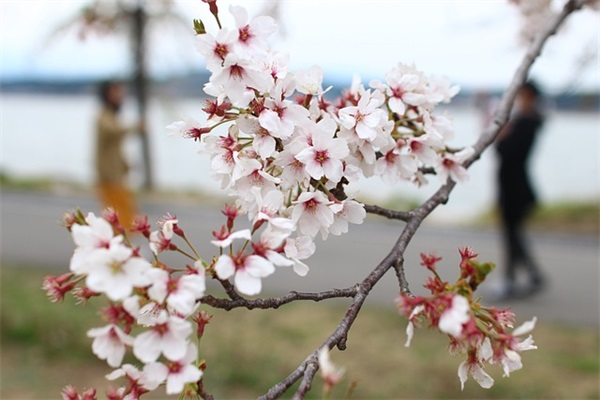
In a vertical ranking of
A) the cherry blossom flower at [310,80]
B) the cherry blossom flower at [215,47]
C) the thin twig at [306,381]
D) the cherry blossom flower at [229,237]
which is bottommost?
the thin twig at [306,381]

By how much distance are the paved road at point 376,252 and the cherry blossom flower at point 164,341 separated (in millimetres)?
4322

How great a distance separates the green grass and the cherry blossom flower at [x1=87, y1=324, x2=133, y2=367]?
3.13 metres

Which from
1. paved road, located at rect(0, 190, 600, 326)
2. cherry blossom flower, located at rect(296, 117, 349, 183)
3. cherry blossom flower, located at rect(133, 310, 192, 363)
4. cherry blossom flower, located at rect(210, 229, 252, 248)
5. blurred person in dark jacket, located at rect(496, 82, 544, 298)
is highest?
cherry blossom flower, located at rect(296, 117, 349, 183)

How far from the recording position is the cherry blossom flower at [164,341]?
859 millimetres

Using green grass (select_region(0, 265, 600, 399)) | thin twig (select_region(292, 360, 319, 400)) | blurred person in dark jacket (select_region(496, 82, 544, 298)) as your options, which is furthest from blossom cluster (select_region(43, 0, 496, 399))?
blurred person in dark jacket (select_region(496, 82, 544, 298))

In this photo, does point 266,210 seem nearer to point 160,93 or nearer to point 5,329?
point 5,329

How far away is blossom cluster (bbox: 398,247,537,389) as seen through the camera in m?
0.88

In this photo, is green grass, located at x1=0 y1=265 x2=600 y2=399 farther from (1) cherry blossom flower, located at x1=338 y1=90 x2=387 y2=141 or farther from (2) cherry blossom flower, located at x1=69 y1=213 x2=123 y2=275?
(2) cherry blossom flower, located at x1=69 y1=213 x2=123 y2=275

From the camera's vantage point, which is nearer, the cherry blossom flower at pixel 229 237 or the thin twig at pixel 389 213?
the cherry blossom flower at pixel 229 237

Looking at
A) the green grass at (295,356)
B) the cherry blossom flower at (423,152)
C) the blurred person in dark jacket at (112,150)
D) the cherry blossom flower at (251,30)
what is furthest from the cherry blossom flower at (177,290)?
the blurred person in dark jacket at (112,150)

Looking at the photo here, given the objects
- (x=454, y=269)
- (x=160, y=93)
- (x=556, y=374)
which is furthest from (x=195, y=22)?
(x=160, y=93)

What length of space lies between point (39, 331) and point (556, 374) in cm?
350

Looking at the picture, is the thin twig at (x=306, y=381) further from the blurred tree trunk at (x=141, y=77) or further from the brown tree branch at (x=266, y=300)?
the blurred tree trunk at (x=141, y=77)

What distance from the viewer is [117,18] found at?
34.7ft
